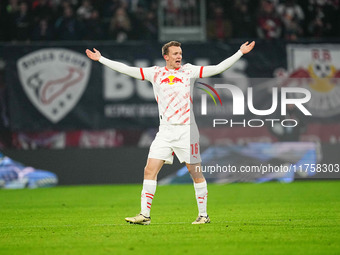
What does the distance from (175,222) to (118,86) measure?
7.74 meters

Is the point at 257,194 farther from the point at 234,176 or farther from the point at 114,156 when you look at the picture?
the point at 114,156

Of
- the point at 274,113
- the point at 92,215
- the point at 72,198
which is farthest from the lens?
Answer: the point at 274,113

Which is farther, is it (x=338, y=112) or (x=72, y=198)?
(x=338, y=112)

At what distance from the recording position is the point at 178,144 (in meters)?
9.10

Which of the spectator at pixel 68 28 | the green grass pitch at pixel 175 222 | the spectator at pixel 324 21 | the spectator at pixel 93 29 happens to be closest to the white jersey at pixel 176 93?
the green grass pitch at pixel 175 222

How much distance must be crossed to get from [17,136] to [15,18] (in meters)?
3.60

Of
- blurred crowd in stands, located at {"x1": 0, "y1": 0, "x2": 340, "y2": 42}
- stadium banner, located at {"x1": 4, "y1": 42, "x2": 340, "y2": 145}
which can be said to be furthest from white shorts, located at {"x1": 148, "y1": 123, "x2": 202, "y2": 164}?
blurred crowd in stands, located at {"x1": 0, "y1": 0, "x2": 340, "y2": 42}

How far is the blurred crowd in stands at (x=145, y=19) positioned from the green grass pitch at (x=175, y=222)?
4.86 metres

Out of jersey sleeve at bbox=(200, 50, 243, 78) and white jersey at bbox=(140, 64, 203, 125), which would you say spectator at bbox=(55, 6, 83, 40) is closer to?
white jersey at bbox=(140, 64, 203, 125)

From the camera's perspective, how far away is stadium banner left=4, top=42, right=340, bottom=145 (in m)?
16.7

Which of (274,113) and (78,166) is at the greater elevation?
(274,113)

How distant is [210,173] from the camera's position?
17.1 meters

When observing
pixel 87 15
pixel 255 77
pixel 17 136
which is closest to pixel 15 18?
pixel 87 15

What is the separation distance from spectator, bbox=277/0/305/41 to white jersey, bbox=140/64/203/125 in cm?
1074
